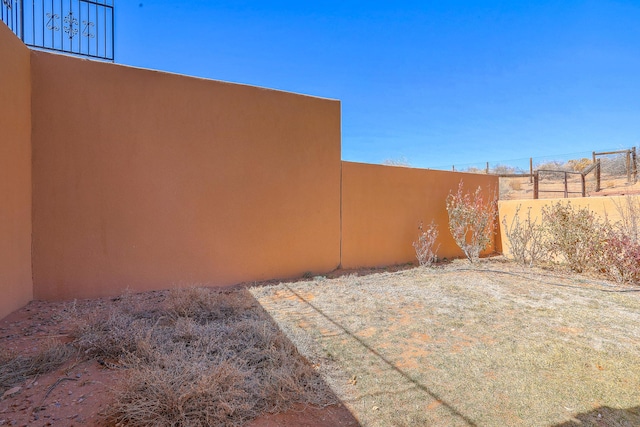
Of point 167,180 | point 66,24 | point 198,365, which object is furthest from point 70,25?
point 198,365

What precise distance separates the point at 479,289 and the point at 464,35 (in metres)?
7.33

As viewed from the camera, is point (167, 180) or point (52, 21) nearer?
point (52, 21)

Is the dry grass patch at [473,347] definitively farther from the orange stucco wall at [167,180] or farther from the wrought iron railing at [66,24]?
the wrought iron railing at [66,24]

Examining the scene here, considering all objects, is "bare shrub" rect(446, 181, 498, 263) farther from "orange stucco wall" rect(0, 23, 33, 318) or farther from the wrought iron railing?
"orange stucco wall" rect(0, 23, 33, 318)

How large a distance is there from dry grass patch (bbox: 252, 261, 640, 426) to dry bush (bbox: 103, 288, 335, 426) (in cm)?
31

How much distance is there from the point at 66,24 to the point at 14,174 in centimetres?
218

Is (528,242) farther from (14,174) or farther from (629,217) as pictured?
(14,174)

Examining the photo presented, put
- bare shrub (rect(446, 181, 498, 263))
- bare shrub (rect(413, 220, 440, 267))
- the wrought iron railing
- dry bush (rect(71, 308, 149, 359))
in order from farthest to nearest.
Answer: bare shrub (rect(446, 181, 498, 263)) < bare shrub (rect(413, 220, 440, 267)) < the wrought iron railing < dry bush (rect(71, 308, 149, 359))

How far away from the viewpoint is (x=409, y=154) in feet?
52.0

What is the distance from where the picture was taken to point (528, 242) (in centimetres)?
689

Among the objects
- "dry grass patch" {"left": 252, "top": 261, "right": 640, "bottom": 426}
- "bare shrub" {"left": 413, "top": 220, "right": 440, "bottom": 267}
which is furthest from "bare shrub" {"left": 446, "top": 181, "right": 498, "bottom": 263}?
"dry grass patch" {"left": 252, "top": 261, "right": 640, "bottom": 426}

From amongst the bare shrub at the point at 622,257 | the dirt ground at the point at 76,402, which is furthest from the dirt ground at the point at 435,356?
the bare shrub at the point at 622,257

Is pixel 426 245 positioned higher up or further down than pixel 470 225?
further down

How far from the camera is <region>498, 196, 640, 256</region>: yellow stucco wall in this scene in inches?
234
